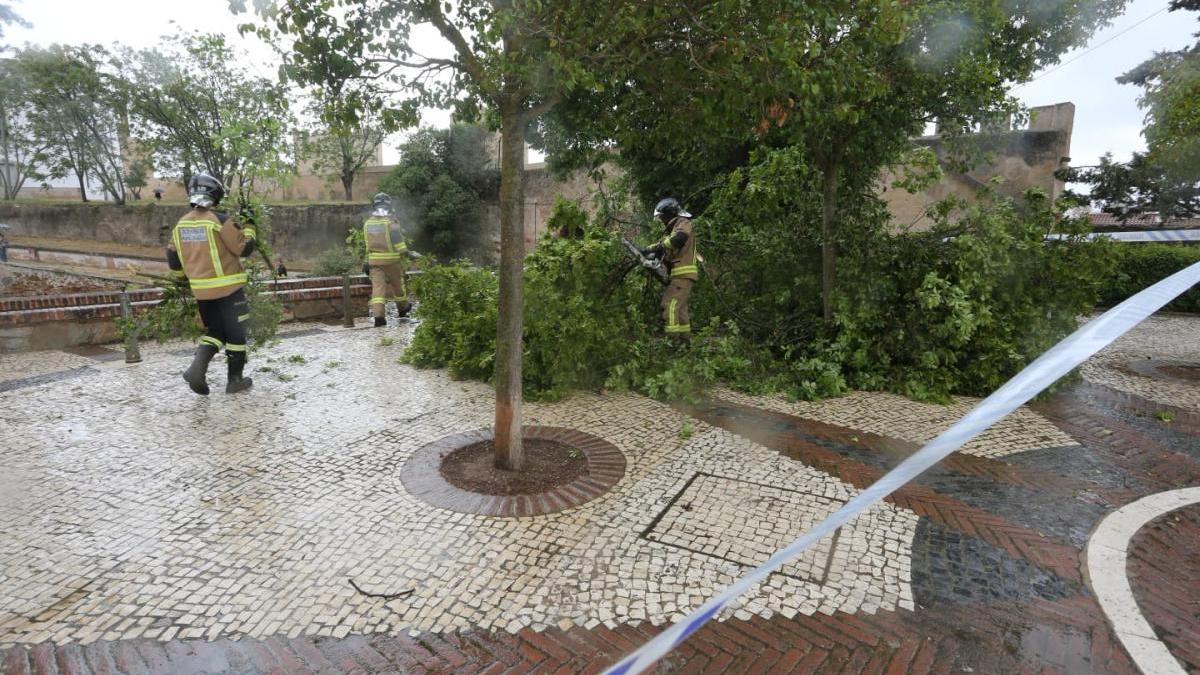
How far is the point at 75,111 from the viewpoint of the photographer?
2436 cm

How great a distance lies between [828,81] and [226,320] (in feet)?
19.2

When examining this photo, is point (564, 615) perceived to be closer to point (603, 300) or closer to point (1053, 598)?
point (1053, 598)

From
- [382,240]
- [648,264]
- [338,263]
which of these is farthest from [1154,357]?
[338,263]

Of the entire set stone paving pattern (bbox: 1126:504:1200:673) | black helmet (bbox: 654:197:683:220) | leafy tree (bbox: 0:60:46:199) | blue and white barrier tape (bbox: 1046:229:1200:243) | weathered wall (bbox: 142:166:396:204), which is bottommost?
stone paving pattern (bbox: 1126:504:1200:673)

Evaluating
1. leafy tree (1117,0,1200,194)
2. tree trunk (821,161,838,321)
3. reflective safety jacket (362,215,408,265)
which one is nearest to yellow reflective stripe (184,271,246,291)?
reflective safety jacket (362,215,408,265)

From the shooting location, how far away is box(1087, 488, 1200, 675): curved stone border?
287cm

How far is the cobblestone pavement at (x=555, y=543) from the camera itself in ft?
9.46

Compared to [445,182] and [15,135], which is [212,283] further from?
[15,135]

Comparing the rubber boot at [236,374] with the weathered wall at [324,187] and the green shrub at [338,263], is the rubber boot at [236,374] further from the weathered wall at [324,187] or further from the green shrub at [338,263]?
the weathered wall at [324,187]

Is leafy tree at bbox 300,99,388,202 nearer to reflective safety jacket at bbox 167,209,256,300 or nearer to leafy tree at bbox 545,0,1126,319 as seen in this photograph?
leafy tree at bbox 545,0,1126,319

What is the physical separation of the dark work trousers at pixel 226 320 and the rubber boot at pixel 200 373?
102 millimetres

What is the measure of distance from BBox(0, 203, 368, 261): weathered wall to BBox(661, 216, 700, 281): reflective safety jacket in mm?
18099

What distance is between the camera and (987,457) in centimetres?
512

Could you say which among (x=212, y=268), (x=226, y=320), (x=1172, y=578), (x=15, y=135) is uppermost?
(x=15, y=135)
